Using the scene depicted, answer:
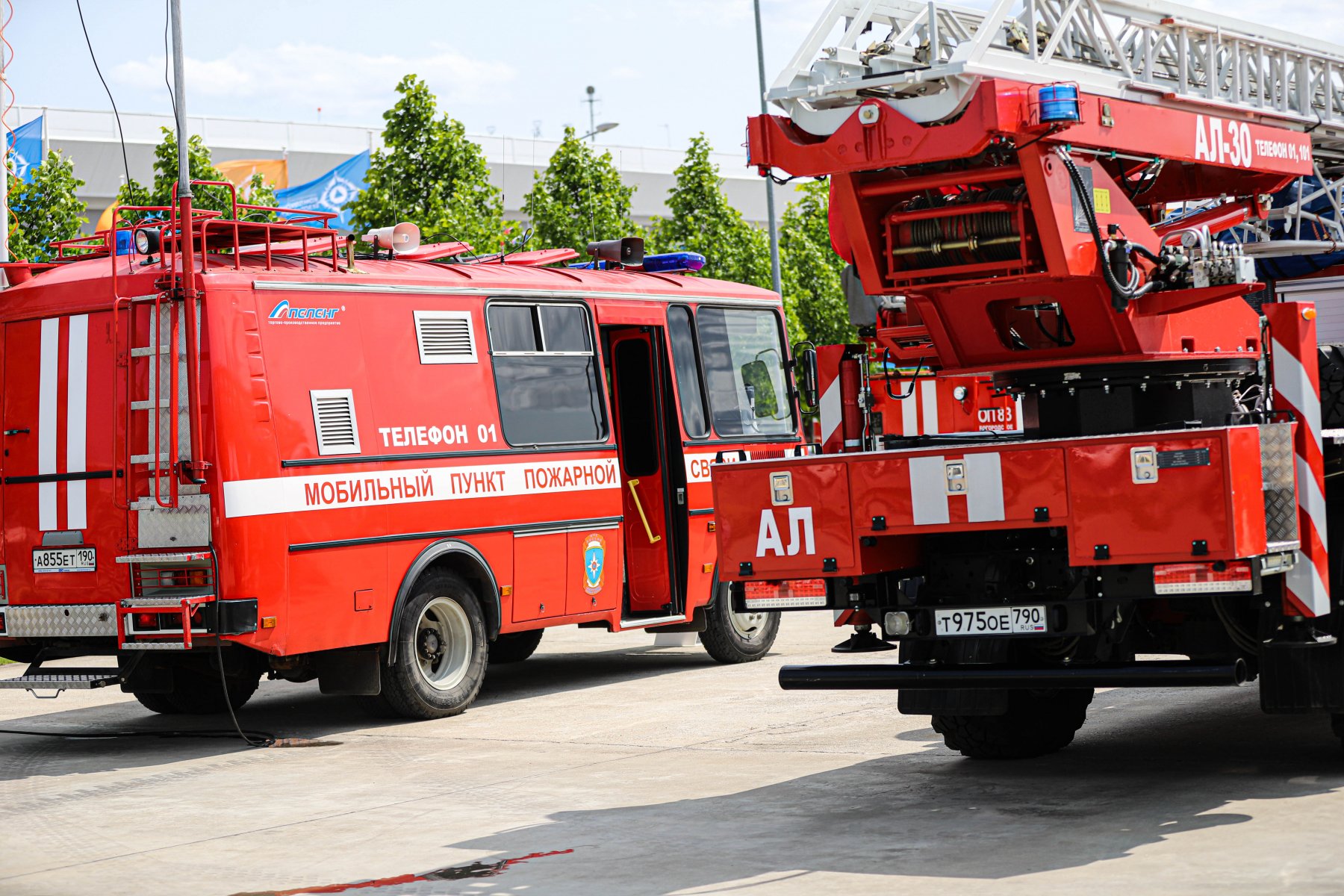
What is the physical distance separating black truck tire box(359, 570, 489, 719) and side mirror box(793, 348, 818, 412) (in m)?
3.08

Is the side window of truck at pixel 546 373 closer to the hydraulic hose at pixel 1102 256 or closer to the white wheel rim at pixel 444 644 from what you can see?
the white wheel rim at pixel 444 644

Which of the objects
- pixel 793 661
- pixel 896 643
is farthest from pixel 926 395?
pixel 793 661

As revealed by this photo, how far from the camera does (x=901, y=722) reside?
35.5 feet

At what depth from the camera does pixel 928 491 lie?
8039 millimetres

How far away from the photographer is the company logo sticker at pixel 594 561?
43.3 ft

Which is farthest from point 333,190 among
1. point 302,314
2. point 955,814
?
point 955,814

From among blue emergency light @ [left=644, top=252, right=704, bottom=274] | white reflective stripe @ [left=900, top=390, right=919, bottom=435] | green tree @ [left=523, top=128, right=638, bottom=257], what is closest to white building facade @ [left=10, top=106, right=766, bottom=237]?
green tree @ [left=523, top=128, right=638, bottom=257]

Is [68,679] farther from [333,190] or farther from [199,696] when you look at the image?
[333,190]

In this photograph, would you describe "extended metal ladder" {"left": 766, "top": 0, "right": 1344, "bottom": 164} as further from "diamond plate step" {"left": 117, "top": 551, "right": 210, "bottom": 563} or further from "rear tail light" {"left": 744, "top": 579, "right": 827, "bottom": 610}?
"diamond plate step" {"left": 117, "top": 551, "right": 210, "bottom": 563}

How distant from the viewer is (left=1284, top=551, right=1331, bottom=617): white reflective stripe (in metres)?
7.74

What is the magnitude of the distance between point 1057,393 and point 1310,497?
4.41 feet

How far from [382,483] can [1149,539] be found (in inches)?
221

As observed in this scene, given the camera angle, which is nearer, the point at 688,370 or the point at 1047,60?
the point at 1047,60

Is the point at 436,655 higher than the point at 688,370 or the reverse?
the reverse
